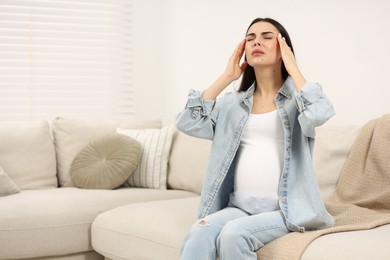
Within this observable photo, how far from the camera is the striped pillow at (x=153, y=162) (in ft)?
11.5

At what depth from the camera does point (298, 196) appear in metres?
2.17

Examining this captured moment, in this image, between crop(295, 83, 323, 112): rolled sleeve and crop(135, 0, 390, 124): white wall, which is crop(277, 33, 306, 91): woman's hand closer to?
crop(295, 83, 323, 112): rolled sleeve

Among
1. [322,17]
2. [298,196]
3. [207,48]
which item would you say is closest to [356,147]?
[298,196]

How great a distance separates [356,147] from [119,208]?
1.10m

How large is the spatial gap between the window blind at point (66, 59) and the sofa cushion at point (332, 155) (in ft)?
6.78

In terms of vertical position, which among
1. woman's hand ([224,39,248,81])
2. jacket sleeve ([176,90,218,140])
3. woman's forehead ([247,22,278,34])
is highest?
woman's forehead ([247,22,278,34])

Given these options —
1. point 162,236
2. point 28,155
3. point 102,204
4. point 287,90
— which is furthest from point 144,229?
point 28,155

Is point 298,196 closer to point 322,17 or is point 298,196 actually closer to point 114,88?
point 322,17

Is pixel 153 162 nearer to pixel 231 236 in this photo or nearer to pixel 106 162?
pixel 106 162

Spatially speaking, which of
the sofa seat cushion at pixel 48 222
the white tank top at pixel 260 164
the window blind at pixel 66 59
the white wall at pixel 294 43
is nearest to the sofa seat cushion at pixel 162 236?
the sofa seat cushion at pixel 48 222

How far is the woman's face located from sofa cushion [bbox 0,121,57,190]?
1684 millimetres

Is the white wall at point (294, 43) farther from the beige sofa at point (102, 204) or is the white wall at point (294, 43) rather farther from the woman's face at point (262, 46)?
the woman's face at point (262, 46)

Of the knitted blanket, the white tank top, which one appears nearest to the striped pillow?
the knitted blanket

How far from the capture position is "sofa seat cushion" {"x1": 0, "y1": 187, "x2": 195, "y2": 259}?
9.38ft
